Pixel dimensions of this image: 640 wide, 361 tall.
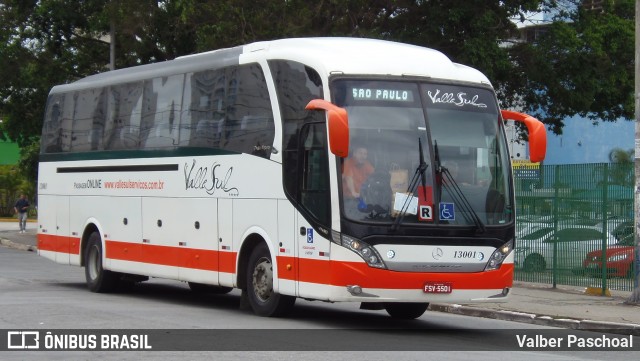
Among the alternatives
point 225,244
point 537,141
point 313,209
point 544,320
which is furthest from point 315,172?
point 544,320

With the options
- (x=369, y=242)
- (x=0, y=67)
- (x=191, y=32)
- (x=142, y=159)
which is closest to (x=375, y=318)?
(x=369, y=242)

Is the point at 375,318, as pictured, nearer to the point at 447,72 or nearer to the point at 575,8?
the point at 447,72

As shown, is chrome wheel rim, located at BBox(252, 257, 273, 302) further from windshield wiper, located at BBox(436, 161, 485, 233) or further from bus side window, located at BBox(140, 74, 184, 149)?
bus side window, located at BBox(140, 74, 184, 149)

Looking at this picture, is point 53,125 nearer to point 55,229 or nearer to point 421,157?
point 55,229

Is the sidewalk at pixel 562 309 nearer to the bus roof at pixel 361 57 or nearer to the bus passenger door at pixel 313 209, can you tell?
the bus roof at pixel 361 57

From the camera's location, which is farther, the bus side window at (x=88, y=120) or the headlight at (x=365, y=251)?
the bus side window at (x=88, y=120)

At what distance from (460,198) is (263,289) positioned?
315 centimetres

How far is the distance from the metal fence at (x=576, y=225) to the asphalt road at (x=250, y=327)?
4274mm

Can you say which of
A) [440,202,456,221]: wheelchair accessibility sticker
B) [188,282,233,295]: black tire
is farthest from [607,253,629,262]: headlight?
[440,202,456,221]: wheelchair accessibility sticker

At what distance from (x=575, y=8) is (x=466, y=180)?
18726 mm

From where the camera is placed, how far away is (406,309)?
15.9 m

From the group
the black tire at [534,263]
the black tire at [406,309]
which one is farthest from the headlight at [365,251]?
the black tire at [534,263]

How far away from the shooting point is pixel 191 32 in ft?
113

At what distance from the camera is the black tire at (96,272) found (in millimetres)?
19719
